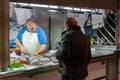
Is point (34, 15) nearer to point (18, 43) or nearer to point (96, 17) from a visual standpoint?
point (18, 43)

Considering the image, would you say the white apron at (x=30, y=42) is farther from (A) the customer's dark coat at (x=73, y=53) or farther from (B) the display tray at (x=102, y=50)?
(B) the display tray at (x=102, y=50)

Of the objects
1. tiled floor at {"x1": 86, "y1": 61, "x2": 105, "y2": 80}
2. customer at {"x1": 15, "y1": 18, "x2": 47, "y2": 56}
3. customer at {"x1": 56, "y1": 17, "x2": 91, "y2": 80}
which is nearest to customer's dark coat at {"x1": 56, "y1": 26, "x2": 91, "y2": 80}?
customer at {"x1": 56, "y1": 17, "x2": 91, "y2": 80}

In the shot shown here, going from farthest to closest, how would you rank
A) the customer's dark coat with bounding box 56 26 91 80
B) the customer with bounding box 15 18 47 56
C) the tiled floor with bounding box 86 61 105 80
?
the tiled floor with bounding box 86 61 105 80, the customer with bounding box 15 18 47 56, the customer's dark coat with bounding box 56 26 91 80

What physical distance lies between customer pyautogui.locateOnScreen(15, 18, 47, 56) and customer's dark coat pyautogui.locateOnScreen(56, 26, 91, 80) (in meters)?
0.55

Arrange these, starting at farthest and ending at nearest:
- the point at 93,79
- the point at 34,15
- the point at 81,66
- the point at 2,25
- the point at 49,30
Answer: the point at 93,79 < the point at 49,30 < the point at 34,15 < the point at 81,66 < the point at 2,25

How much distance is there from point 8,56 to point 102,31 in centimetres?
243

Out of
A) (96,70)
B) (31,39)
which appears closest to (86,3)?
(31,39)

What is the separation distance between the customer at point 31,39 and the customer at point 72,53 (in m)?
0.52

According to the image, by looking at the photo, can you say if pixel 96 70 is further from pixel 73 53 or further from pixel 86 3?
pixel 73 53

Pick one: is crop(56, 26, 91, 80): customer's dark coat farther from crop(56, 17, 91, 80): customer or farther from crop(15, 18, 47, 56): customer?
crop(15, 18, 47, 56): customer

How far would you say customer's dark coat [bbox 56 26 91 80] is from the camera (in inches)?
120

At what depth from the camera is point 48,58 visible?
3652 millimetres

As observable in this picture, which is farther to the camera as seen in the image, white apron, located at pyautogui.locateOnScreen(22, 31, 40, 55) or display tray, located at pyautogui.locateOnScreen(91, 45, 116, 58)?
display tray, located at pyautogui.locateOnScreen(91, 45, 116, 58)

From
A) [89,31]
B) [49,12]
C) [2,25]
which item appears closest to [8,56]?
A: [2,25]
